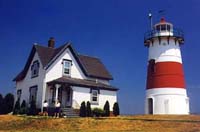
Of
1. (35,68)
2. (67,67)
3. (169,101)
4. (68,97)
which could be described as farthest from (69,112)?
(169,101)

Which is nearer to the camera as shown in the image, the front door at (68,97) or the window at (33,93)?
the front door at (68,97)

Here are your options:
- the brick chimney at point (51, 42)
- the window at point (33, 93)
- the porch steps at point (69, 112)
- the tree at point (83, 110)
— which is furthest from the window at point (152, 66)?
the window at point (33, 93)

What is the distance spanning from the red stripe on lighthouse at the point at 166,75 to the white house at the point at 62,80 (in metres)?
4.81

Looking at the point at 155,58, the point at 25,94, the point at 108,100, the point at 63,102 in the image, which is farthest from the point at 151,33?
the point at 25,94

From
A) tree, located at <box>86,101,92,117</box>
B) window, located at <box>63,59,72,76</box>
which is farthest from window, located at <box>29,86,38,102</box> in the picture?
tree, located at <box>86,101,92,117</box>

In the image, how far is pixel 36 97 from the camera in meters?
33.4

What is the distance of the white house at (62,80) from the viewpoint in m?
32.7

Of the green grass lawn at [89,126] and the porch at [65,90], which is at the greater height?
the porch at [65,90]

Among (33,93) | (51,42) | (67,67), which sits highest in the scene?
(51,42)

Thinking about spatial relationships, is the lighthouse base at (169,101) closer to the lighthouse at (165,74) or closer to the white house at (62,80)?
the lighthouse at (165,74)

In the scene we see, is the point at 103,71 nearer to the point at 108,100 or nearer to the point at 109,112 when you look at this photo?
the point at 108,100

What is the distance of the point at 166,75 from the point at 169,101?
305 cm

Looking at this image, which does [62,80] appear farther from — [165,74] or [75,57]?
[165,74]

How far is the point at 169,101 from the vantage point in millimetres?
35844
